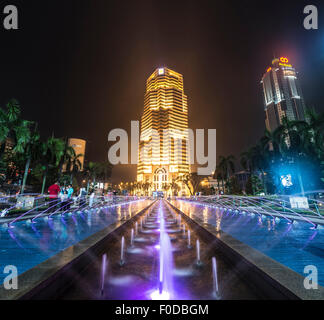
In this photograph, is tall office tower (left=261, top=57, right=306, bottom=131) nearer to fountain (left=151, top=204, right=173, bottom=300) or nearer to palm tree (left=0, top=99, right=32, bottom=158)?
palm tree (left=0, top=99, right=32, bottom=158)

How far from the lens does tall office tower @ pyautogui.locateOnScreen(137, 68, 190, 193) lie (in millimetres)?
169125

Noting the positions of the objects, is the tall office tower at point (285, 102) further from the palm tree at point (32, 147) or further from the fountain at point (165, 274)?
the fountain at point (165, 274)

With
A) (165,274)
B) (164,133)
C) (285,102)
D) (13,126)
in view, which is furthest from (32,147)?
(285,102)

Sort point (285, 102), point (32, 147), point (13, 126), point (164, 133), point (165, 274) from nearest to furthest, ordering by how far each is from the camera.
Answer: point (165, 274) → point (13, 126) → point (32, 147) → point (164, 133) → point (285, 102)

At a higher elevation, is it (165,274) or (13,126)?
(13,126)

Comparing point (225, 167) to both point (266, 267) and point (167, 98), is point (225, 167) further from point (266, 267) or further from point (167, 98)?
point (167, 98)

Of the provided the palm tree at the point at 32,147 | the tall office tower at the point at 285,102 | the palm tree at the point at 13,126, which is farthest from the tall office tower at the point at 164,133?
the palm tree at the point at 13,126

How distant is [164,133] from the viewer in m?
172

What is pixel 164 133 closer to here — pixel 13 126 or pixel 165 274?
pixel 13 126

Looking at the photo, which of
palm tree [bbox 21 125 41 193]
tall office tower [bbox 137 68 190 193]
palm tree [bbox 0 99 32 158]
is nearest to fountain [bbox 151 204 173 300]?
palm tree [bbox 0 99 32 158]

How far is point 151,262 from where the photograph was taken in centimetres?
502

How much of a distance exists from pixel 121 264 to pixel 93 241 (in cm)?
120

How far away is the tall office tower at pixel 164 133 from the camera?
555 ft

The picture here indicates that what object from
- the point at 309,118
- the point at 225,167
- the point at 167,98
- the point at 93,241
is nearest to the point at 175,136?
the point at 167,98
